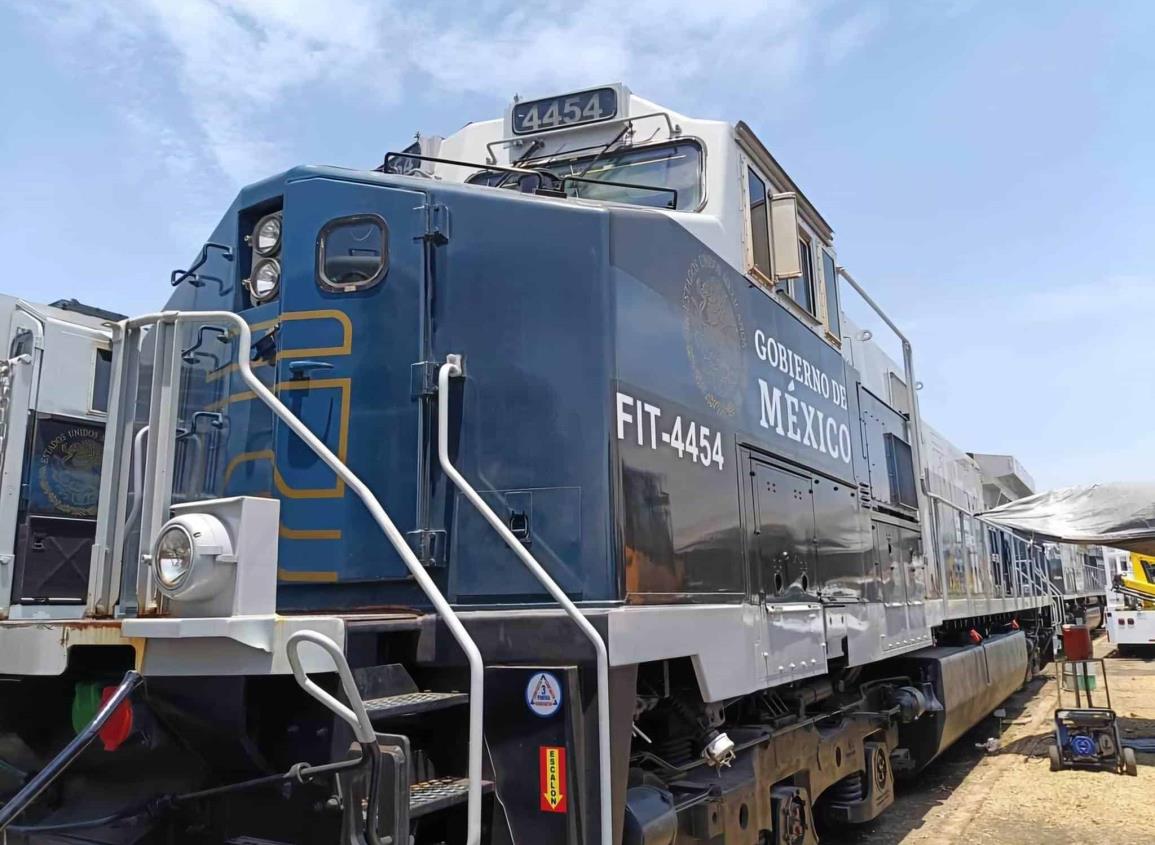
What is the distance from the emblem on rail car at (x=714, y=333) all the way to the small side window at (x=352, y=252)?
1.21 metres

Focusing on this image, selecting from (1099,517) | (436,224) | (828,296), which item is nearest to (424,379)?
(436,224)

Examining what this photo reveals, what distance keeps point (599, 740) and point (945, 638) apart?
848 centimetres

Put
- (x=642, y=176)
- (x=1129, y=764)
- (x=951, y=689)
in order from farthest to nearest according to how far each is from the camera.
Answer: (x=1129, y=764), (x=951, y=689), (x=642, y=176)

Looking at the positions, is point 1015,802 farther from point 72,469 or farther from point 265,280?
point 72,469

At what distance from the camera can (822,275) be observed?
234 inches

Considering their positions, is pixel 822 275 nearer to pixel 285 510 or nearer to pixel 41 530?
pixel 285 510

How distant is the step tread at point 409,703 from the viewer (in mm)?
2377

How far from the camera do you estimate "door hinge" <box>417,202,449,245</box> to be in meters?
3.32

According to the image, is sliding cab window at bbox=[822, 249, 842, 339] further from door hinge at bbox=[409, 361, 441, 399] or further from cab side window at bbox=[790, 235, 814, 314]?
door hinge at bbox=[409, 361, 441, 399]

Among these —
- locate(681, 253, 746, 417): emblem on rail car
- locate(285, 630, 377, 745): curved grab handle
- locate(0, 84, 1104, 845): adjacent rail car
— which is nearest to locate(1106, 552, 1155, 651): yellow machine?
locate(0, 84, 1104, 845): adjacent rail car

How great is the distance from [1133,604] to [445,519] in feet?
70.3

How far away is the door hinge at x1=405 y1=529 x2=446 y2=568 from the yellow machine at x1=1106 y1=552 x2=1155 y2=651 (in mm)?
19774

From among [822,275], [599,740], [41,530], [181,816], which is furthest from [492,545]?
[822,275]

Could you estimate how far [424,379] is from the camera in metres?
3.17
